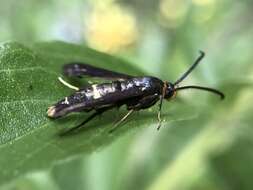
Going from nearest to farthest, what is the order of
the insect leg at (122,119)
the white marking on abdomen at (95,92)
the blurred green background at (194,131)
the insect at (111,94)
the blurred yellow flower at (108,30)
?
the insect leg at (122,119)
the insect at (111,94)
the white marking on abdomen at (95,92)
the blurred green background at (194,131)
the blurred yellow flower at (108,30)

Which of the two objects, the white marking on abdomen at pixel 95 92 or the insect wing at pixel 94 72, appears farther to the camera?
the insect wing at pixel 94 72

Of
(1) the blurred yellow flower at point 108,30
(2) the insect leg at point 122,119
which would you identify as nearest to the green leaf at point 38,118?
(2) the insect leg at point 122,119

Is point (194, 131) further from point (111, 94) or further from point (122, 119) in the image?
point (122, 119)

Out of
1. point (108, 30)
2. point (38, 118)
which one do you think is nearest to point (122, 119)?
point (38, 118)

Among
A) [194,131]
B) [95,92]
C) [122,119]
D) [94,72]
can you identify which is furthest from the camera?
[194,131]

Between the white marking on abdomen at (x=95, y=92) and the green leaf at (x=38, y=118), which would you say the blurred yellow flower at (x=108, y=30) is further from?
the white marking on abdomen at (x=95, y=92)

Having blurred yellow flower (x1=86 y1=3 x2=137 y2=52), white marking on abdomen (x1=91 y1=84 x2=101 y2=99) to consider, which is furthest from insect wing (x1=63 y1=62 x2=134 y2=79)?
blurred yellow flower (x1=86 y1=3 x2=137 y2=52)
